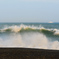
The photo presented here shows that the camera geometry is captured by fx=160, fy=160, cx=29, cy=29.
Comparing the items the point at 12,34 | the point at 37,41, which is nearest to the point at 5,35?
the point at 12,34

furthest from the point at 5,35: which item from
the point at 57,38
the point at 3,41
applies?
the point at 57,38

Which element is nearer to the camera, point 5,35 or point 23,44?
point 23,44

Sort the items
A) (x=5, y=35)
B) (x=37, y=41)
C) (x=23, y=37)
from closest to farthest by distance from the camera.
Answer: (x=37, y=41) < (x=23, y=37) < (x=5, y=35)

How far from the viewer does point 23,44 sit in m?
5.87
